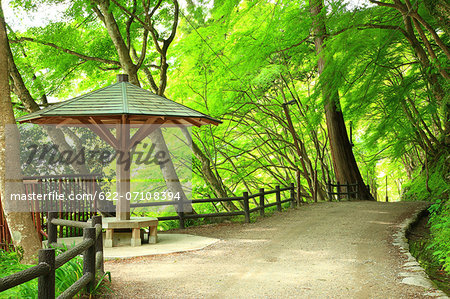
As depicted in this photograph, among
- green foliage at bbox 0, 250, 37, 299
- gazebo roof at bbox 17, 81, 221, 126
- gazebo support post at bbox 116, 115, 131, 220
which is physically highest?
gazebo roof at bbox 17, 81, 221, 126

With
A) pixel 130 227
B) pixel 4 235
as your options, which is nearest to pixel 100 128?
pixel 130 227

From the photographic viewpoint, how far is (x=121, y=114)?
268 inches

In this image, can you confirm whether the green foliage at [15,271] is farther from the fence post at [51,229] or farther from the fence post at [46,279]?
the fence post at [46,279]

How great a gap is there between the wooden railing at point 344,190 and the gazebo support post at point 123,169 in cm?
1016

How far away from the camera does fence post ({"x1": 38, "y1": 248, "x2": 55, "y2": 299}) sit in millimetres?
3021

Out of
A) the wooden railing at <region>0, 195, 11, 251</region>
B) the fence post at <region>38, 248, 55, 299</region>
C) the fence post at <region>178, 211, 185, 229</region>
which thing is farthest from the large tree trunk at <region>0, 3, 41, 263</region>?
the fence post at <region>178, 211, 185, 229</region>

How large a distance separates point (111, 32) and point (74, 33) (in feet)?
6.38

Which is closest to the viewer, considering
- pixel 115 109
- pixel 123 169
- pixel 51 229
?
pixel 51 229

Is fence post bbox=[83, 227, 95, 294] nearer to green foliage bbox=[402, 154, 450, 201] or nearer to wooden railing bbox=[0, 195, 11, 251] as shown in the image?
wooden railing bbox=[0, 195, 11, 251]

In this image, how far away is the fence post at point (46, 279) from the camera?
3.02 meters

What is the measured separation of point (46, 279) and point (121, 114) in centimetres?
412

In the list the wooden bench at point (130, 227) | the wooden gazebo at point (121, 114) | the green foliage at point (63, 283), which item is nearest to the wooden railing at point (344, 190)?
the wooden gazebo at point (121, 114)

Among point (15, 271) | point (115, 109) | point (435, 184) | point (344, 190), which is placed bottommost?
point (15, 271)

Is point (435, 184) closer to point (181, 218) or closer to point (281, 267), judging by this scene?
point (181, 218)
